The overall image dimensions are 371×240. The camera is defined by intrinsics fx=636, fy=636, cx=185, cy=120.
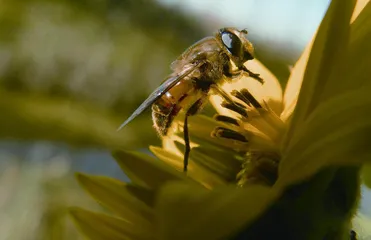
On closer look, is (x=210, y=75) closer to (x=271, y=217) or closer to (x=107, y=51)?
(x=271, y=217)

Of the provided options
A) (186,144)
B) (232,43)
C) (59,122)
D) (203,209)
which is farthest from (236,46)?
(59,122)

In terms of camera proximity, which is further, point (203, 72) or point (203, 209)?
point (203, 72)

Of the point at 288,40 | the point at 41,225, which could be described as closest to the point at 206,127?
the point at 41,225

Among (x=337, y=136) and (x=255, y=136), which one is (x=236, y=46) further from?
(x=337, y=136)

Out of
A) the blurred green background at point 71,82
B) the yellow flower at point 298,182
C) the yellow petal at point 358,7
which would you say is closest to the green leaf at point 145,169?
the yellow flower at point 298,182

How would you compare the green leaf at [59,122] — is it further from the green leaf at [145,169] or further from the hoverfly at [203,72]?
the green leaf at [145,169]

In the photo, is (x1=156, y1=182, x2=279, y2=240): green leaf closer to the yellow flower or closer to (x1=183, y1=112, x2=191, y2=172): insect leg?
the yellow flower

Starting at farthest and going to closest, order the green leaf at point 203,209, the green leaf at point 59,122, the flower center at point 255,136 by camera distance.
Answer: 1. the green leaf at point 59,122
2. the flower center at point 255,136
3. the green leaf at point 203,209
